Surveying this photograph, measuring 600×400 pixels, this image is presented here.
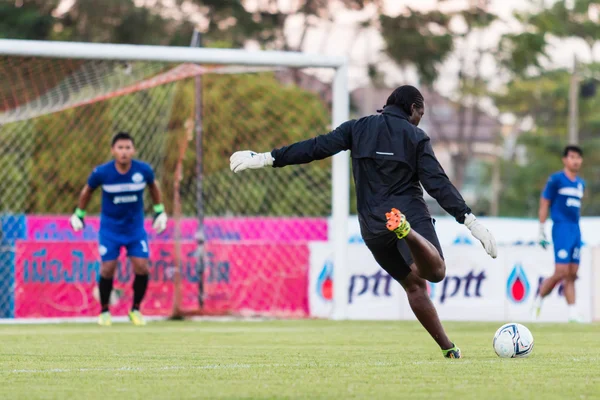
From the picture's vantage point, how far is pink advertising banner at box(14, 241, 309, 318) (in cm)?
1659

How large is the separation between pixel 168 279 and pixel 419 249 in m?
9.48

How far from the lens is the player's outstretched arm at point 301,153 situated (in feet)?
27.4

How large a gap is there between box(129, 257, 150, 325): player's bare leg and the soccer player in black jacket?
5.76 metres

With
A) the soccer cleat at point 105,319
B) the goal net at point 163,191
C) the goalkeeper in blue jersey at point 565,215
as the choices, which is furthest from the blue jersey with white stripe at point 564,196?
the soccer cleat at point 105,319

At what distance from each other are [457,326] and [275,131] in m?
12.2

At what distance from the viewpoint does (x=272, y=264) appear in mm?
18000

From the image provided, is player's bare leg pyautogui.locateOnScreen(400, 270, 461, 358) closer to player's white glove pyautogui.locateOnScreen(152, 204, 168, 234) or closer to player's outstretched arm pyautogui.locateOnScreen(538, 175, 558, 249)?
player's white glove pyautogui.locateOnScreen(152, 204, 168, 234)

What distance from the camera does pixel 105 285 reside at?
14031 mm

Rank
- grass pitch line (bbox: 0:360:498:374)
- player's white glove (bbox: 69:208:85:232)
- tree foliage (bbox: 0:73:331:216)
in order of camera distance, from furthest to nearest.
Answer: tree foliage (bbox: 0:73:331:216) < player's white glove (bbox: 69:208:85:232) < grass pitch line (bbox: 0:360:498:374)

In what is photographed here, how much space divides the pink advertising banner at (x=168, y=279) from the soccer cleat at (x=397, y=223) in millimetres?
8907

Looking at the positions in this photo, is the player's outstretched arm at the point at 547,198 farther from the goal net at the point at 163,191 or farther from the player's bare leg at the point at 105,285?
the player's bare leg at the point at 105,285

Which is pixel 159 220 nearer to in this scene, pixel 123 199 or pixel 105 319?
pixel 123 199

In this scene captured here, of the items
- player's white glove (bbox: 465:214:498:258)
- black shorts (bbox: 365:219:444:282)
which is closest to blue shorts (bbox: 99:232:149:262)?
black shorts (bbox: 365:219:444:282)

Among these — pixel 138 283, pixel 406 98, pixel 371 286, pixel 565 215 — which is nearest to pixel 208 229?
pixel 371 286
